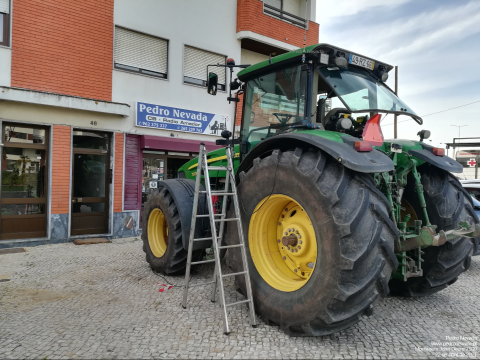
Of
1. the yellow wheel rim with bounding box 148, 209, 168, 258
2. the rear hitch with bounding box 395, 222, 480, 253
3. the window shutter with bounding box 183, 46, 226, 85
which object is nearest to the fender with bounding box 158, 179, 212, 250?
the yellow wheel rim with bounding box 148, 209, 168, 258

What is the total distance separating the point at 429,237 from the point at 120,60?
8.12 meters

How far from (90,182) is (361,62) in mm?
6940

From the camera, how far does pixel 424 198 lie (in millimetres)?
3859

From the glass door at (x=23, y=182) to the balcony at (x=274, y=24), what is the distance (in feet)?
20.5

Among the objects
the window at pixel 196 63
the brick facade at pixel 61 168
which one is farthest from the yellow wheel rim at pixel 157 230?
the window at pixel 196 63

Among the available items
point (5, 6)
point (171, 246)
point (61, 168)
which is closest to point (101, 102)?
point (61, 168)

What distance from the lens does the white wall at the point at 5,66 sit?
7.21 metres

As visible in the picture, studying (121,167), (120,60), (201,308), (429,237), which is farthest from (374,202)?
(120,60)

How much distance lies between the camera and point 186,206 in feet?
16.0

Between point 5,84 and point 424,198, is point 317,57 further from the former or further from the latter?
point 5,84

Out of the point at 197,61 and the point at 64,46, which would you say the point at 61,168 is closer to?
the point at 64,46

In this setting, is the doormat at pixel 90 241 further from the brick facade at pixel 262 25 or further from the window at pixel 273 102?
the brick facade at pixel 262 25

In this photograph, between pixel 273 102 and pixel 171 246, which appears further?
pixel 171 246

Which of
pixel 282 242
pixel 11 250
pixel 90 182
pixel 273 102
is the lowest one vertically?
pixel 11 250
